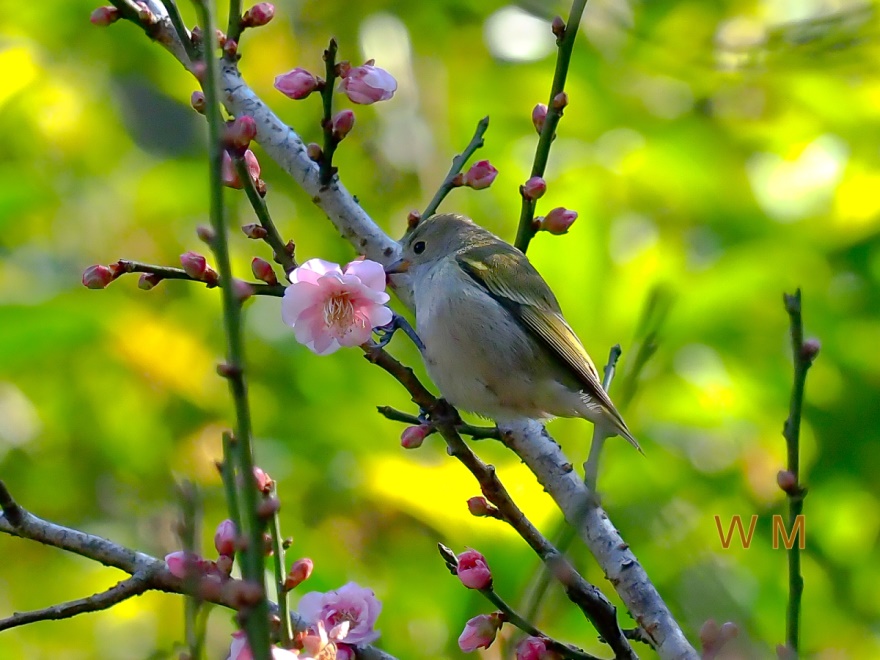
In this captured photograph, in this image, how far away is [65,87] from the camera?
4.74 m

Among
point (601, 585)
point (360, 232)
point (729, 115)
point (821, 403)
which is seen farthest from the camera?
point (729, 115)

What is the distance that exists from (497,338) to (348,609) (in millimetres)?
1392

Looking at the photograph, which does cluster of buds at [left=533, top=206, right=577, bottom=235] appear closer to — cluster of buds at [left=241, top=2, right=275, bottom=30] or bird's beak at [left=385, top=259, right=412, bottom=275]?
bird's beak at [left=385, top=259, right=412, bottom=275]

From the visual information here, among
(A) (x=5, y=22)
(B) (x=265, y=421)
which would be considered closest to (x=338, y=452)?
(B) (x=265, y=421)

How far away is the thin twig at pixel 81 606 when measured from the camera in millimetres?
1707

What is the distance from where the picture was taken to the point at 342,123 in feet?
7.47

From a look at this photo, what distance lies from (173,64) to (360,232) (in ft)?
7.40

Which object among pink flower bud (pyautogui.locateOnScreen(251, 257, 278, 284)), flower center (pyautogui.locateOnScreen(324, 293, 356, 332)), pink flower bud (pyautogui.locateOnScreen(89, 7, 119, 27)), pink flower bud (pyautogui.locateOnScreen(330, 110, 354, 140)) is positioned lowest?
flower center (pyautogui.locateOnScreen(324, 293, 356, 332))

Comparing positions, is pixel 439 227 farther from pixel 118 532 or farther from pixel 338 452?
pixel 118 532

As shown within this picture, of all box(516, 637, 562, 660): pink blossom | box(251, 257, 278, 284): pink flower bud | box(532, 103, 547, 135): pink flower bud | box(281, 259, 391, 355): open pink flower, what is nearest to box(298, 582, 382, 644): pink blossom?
box(516, 637, 562, 660): pink blossom

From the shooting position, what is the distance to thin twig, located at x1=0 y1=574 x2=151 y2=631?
171 cm

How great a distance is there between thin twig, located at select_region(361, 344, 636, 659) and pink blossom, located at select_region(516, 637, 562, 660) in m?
0.11

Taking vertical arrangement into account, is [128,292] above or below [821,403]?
above

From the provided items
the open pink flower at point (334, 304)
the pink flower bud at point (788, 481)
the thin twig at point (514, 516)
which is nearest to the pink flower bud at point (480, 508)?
the thin twig at point (514, 516)
